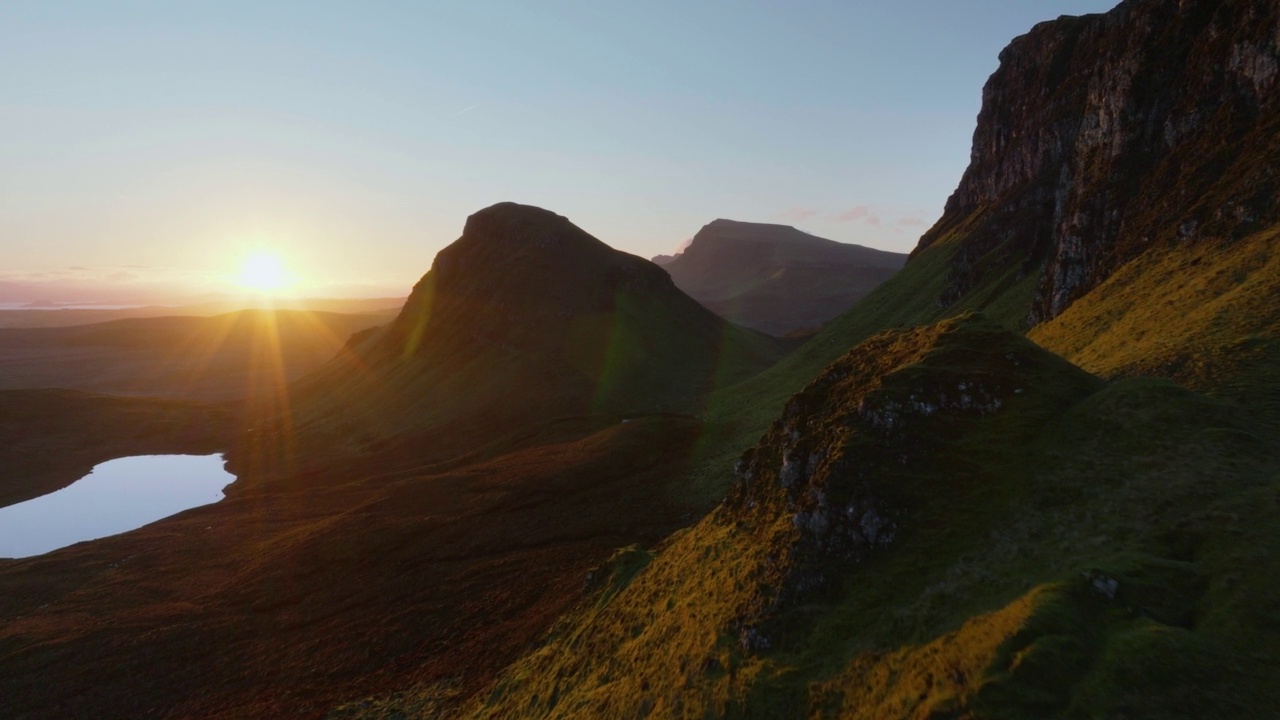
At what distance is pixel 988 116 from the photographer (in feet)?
406

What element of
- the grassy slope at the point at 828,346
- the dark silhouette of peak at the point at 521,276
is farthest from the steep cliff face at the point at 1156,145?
the dark silhouette of peak at the point at 521,276

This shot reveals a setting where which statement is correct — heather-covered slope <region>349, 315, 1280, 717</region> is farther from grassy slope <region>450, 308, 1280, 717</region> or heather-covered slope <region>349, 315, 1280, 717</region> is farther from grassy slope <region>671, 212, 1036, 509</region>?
grassy slope <region>671, 212, 1036, 509</region>

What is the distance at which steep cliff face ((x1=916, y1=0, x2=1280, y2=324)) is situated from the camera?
149 feet

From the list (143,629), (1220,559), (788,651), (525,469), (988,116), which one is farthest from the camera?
(988,116)

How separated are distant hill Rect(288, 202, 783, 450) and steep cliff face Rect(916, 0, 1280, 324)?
58.9 metres

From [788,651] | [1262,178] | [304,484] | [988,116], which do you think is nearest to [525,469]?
[304,484]

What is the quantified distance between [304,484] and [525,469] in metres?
41.4

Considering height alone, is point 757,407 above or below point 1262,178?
below

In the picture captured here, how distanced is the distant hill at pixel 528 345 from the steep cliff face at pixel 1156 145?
5895 centimetres

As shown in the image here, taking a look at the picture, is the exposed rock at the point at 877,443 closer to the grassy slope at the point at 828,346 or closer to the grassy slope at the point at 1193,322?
the grassy slope at the point at 1193,322

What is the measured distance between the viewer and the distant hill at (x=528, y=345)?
370 feet

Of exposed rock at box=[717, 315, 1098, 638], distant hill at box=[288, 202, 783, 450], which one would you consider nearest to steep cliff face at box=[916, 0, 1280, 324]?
exposed rock at box=[717, 315, 1098, 638]

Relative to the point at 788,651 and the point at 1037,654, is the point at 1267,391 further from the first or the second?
the point at 788,651

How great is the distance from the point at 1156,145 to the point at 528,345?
106 m
